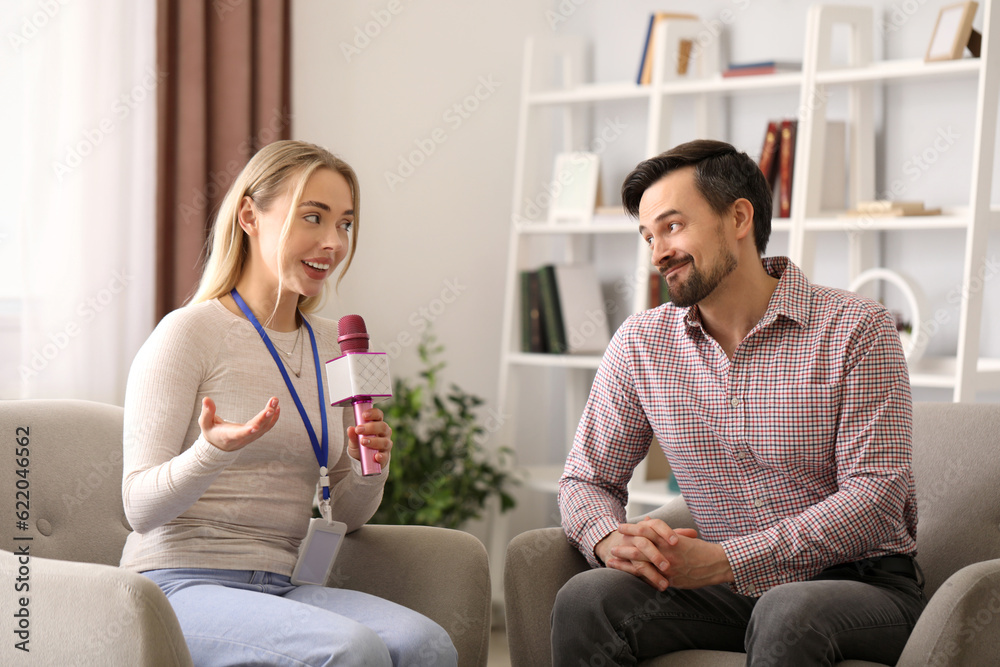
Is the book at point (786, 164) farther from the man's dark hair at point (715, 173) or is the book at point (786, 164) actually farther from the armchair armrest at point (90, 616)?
the armchair armrest at point (90, 616)

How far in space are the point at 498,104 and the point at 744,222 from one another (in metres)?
2.10

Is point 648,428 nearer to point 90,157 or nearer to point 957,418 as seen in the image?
point 957,418

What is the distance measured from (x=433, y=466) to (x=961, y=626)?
207 centimetres

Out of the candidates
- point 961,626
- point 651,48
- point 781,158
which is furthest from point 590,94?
point 961,626

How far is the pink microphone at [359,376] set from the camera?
5.18ft

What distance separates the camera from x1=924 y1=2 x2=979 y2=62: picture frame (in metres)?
2.66

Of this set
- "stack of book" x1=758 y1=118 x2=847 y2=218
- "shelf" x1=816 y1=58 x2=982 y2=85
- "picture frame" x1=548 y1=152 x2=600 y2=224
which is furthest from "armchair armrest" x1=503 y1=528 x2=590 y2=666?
"picture frame" x1=548 y1=152 x2=600 y2=224

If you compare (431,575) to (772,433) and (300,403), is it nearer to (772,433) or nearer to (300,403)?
(300,403)

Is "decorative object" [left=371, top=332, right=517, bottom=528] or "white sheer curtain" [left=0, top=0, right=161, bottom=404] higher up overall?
"white sheer curtain" [left=0, top=0, right=161, bottom=404]

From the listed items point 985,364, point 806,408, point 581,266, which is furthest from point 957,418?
point 581,266

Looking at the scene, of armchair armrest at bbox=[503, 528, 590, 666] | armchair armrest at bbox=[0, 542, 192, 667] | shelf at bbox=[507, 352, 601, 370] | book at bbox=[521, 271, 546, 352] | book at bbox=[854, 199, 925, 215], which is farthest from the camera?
book at bbox=[521, 271, 546, 352]

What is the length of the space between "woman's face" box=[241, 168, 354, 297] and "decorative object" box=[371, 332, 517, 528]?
4.69 ft

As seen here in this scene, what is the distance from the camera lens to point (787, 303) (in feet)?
5.97

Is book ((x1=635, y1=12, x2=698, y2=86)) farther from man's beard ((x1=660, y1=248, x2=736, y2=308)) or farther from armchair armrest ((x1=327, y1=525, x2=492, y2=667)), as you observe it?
armchair armrest ((x1=327, y1=525, x2=492, y2=667))
